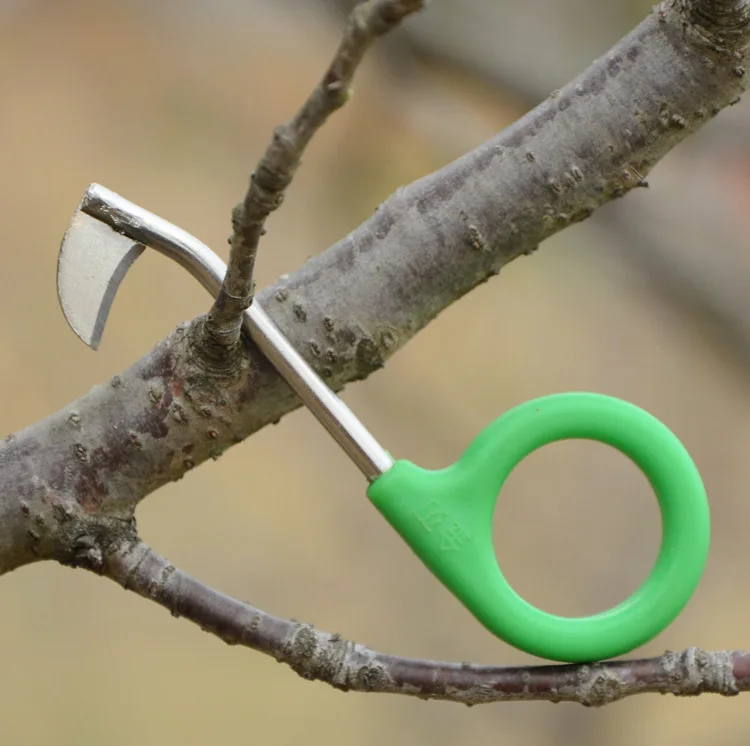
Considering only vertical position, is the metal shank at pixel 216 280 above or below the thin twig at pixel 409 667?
above

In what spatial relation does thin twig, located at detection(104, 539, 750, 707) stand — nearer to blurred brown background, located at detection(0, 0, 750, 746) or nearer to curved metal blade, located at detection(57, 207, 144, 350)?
curved metal blade, located at detection(57, 207, 144, 350)

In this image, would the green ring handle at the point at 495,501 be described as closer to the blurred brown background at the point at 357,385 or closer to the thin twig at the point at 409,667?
the thin twig at the point at 409,667

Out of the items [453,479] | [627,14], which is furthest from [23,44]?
[453,479]

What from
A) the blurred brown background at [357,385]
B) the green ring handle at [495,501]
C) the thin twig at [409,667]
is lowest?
the thin twig at [409,667]

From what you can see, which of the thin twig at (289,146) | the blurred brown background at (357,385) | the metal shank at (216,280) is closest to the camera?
the thin twig at (289,146)

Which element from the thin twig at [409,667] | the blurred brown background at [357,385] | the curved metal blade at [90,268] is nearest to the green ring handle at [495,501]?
the thin twig at [409,667]

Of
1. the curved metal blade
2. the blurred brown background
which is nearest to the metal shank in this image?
the curved metal blade

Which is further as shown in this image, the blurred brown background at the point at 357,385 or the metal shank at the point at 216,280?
the blurred brown background at the point at 357,385

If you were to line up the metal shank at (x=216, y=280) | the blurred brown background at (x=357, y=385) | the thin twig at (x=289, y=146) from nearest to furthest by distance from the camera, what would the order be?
the thin twig at (x=289, y=146) < the metal shank at (x=216, y=280) < the blurred brown background at (x=357, y=385)
